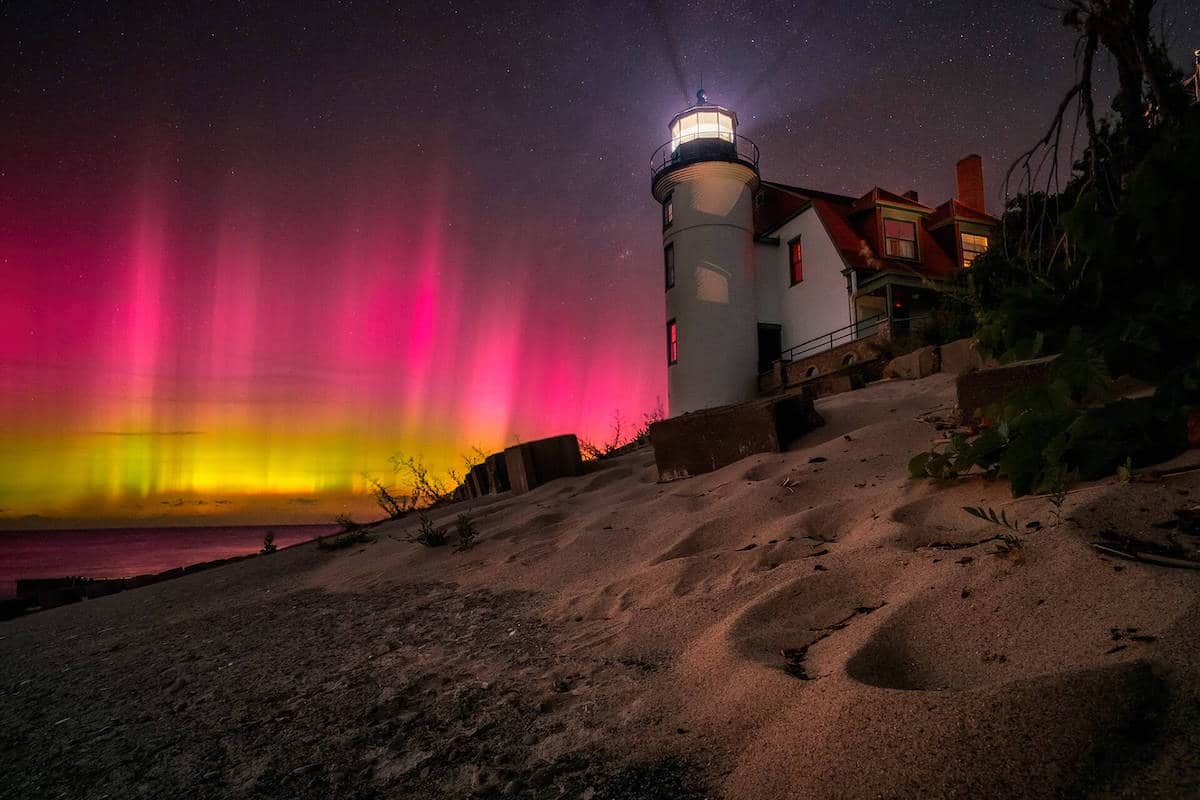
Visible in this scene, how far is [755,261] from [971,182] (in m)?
8.26

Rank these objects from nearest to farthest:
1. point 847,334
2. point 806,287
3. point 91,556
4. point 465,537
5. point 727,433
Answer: point 465,537, point 727,433, point 847,334, point 806,287, point 91,556

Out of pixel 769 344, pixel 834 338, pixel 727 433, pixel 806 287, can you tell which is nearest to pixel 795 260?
pixel 806 287

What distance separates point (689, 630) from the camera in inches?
83.4

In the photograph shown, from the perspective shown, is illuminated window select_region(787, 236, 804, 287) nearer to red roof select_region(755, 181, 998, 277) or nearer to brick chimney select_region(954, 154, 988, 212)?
red roof select_region(755, 181, 998, 277)

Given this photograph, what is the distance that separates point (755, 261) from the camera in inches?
798

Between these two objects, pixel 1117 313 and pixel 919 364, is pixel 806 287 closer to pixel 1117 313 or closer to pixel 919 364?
pixel 919 364

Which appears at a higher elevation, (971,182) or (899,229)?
(971,182)

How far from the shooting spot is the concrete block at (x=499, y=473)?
6914 millimetres

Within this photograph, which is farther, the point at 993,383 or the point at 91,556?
the point at 91,556

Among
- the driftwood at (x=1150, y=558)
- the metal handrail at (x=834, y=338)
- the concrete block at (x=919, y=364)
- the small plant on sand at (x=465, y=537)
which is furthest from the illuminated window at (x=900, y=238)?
the driftwood at (x=1150, y=558)

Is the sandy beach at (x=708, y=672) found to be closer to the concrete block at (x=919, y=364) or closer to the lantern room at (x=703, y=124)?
the concrete block at (x=919, y=364)

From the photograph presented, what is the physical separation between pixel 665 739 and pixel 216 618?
296 cm

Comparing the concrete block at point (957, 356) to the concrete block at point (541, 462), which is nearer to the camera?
the concrete block at point (541, 462)

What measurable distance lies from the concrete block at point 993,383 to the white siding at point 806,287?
594 inches
